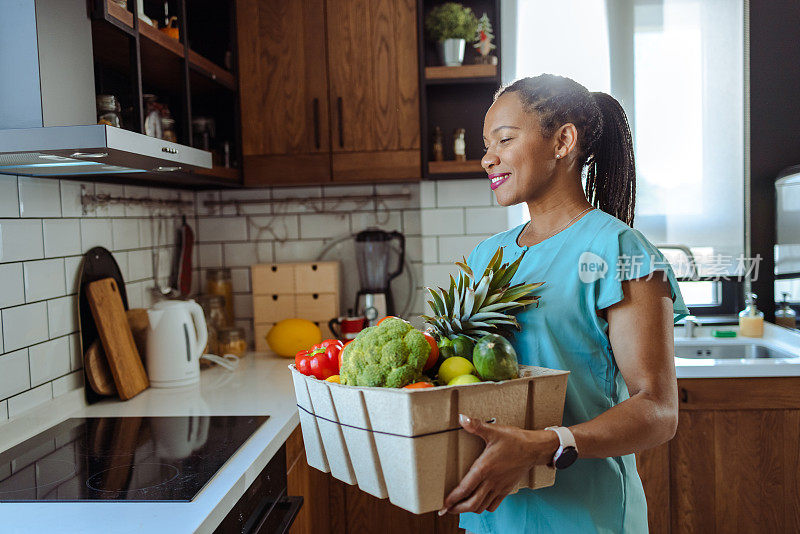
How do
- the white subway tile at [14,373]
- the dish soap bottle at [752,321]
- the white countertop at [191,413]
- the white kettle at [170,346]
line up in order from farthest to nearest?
the dish soap bottle at [752,321], the white kettle at [170,346], the white subway tile at [14,373], the white countertop at [191,413]

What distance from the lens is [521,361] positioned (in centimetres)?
122

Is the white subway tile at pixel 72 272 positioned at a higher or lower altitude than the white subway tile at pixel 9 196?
lower

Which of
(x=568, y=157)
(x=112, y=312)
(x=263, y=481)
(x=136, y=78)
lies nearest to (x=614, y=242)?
(x=568, y=157)

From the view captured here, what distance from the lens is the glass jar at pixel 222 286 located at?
289 centimetres

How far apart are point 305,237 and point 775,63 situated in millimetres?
2007

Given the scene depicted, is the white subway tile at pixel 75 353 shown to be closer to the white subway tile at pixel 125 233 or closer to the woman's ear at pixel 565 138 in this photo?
the white subway tile at pixel 125 233

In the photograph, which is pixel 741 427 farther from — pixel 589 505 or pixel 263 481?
pixel 263 481

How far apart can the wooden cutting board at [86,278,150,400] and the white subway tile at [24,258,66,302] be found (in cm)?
11

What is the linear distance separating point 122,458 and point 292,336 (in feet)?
3.50

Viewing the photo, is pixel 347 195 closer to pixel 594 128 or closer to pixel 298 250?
pixel 298 250

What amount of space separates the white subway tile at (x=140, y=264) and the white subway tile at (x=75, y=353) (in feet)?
1.27

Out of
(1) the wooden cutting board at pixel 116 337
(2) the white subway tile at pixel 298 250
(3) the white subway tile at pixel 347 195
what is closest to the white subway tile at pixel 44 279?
(1) the wooden cutting board at pixel 116 337

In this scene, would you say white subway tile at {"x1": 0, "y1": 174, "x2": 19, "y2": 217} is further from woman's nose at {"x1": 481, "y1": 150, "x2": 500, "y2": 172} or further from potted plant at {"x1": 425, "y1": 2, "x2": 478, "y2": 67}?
potted plant at {"x1": 425, "y1": 2, "x2": 478, "y2": 67}

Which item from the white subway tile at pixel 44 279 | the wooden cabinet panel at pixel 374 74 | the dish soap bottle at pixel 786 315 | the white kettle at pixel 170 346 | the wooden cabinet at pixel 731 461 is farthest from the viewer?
the dish soap bottle at pixel 786 315
